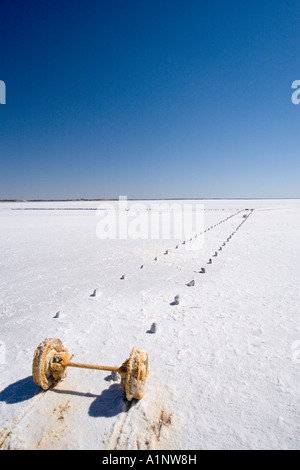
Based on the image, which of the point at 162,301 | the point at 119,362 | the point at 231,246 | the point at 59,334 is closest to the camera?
the point at 119,362

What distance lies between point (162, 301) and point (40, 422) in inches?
110

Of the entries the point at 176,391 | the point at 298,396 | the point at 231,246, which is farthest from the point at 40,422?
the point at 231,246

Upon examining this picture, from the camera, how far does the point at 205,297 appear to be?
189 inches

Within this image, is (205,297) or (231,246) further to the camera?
(231,246)

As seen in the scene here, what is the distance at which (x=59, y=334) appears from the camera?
3508 mm

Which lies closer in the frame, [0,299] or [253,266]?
[0,299]

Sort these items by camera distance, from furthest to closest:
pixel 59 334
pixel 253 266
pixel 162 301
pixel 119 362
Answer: pixel 253 266 < pixel 162 301 < pixel 59 334 < pixel 119 362

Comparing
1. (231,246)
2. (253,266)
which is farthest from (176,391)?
(231,246)
